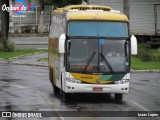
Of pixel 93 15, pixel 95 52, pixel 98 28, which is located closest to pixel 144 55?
pixel 93 15

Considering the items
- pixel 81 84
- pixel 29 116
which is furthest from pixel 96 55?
pixel 29 116

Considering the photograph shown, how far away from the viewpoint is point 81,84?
68.9ft

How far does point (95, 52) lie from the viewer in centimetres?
2139

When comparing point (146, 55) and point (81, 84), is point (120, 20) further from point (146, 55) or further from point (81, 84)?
point (146, 55)

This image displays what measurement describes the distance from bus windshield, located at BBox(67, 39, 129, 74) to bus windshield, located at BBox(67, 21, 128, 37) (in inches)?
9.4

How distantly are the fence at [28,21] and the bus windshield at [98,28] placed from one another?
51.6 meters

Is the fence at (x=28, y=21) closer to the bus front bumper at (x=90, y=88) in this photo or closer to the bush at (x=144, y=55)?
the bush at (x=144, y=55)

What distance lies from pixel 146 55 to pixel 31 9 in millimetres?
35279

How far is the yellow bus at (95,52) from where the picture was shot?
21078mm

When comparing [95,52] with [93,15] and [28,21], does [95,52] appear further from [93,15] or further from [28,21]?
[28,21]

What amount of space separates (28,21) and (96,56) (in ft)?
177

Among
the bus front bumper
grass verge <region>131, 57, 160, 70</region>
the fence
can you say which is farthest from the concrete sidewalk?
the fence

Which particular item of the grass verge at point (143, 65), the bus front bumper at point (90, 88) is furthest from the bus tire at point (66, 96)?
the grass verge at point (143, 65)

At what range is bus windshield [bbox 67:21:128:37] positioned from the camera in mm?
21578
